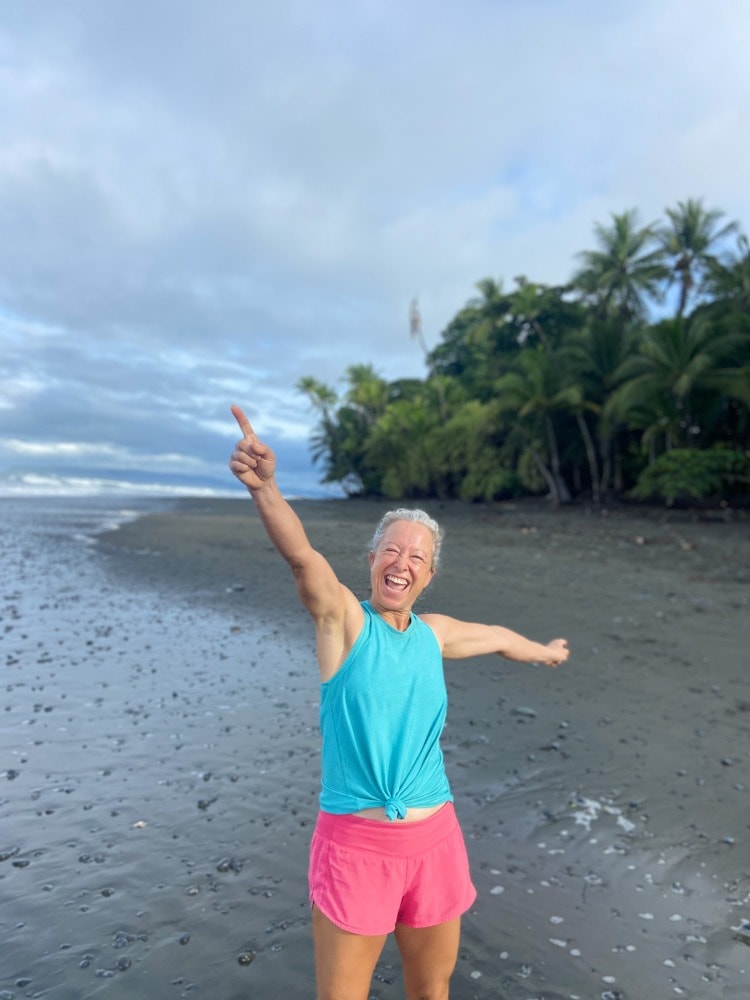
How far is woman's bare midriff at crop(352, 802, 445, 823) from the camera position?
2.10 metres

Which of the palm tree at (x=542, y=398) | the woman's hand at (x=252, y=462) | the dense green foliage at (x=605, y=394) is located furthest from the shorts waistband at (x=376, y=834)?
the palm tree at (x=542, y=398)

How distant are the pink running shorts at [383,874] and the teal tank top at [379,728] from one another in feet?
0.19

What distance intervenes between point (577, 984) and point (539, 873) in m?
0.85

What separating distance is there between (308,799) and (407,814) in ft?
8.88

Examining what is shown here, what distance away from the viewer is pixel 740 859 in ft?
13.1

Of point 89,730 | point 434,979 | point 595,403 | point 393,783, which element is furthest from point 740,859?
point 595,403

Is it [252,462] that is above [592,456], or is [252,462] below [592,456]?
below

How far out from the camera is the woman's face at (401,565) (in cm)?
226

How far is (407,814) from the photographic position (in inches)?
84.0

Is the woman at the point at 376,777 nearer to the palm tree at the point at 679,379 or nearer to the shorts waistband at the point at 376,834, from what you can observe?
the shorts waistband at the point at 376,834

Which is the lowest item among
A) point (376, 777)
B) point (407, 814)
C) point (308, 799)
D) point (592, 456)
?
point (308, 799)

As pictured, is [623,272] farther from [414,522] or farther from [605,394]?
[414,522]

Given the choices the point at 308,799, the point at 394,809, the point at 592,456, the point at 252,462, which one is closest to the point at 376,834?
the point at 394,809

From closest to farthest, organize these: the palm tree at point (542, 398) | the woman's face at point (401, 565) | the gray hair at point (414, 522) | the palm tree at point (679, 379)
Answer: the woman's face at point (401, 565) < the gray hair at point (414, 522) < the palm tree at point (679, 379) < the palm tree at point (542, 398)
